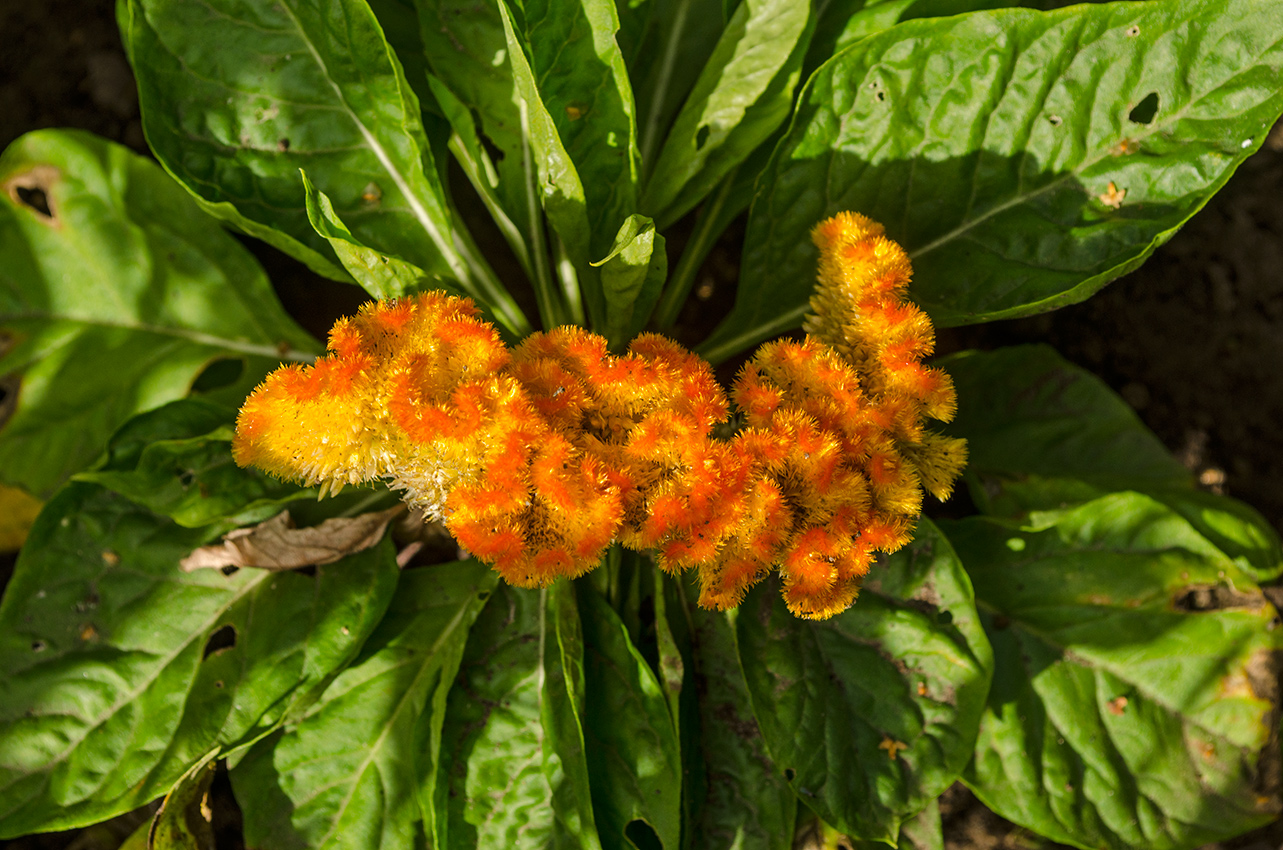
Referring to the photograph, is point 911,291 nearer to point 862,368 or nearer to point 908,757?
point 862,368

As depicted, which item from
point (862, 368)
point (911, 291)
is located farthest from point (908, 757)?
point (911, 291)

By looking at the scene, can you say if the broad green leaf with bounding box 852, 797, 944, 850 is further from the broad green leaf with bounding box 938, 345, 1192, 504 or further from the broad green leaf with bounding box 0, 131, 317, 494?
the broad green leaf with bounding box 0, 131, 317, 494

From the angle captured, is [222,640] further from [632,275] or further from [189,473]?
[632,275]

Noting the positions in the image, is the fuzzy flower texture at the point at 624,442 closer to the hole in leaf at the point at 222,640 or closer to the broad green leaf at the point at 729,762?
the broad green leaf at the point at 729,762

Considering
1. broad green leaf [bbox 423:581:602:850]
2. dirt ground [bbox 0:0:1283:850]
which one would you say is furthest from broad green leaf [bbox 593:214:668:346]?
dirt ground [bbox 0:0:1283:850]

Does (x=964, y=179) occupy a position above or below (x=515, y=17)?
below

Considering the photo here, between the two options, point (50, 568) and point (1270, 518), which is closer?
point (50, 568)

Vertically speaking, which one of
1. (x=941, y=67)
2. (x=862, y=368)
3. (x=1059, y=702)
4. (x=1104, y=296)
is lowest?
(x=1059, y=702)
